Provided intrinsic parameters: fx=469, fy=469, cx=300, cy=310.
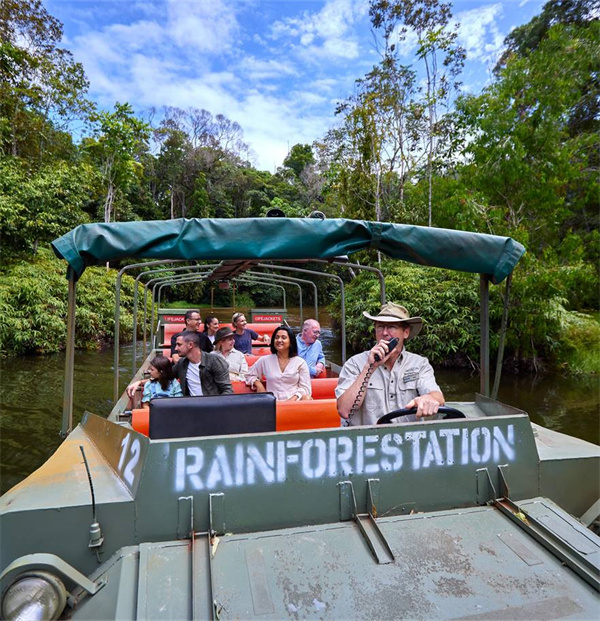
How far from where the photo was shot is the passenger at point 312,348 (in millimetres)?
6457

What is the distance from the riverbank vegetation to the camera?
12234mm

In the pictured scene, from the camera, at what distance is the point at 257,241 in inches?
115

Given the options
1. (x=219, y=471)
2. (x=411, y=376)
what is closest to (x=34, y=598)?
(x=219, y=471)

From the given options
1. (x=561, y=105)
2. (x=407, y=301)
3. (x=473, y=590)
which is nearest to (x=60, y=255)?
(x=473, y=590)

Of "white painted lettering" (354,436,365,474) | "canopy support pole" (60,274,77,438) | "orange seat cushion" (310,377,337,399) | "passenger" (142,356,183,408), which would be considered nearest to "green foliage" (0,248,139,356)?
"passenger" (142,356,183,408)

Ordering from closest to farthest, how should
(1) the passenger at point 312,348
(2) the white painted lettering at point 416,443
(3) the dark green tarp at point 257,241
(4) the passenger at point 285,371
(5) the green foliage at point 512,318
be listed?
(2) the white painted lettering at point 416,443
(3) the dark green tarp at point 257,241
(4) the passenger at point 285,371
(1) the passenger at point 312,348
(5) the green foliage at point 512,318

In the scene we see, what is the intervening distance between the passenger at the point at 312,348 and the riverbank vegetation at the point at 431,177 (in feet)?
7.44

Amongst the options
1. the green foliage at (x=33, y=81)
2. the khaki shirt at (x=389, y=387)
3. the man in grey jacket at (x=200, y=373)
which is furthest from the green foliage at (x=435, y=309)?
the green foliage at (x=33, y=81)

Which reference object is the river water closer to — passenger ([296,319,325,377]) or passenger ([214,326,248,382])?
passenger ([214,326,248,382])

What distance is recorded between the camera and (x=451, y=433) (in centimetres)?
235

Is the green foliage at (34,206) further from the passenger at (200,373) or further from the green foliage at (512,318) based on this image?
the passenger at (200,373)

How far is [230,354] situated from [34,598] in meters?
5.24

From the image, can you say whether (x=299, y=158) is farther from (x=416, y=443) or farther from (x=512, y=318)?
(x=416, y=443)

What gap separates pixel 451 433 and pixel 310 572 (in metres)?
0.98
